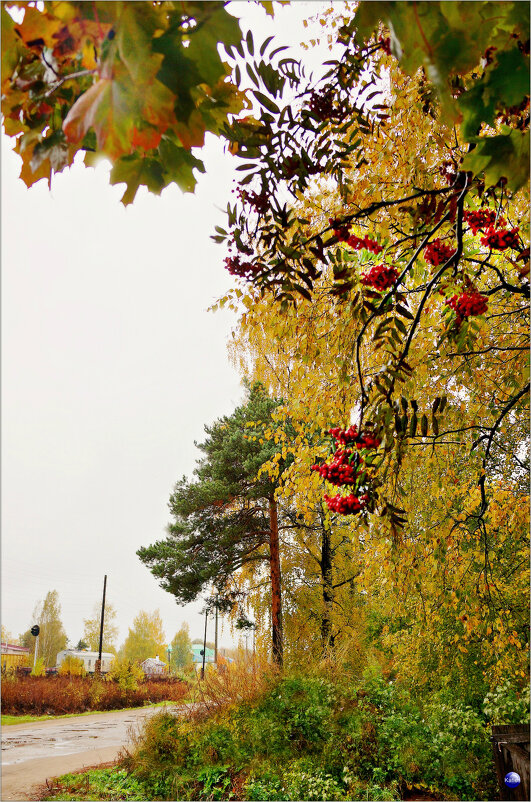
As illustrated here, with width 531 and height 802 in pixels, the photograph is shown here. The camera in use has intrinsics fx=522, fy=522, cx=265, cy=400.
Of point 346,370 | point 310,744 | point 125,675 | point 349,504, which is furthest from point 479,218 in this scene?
point 125,675

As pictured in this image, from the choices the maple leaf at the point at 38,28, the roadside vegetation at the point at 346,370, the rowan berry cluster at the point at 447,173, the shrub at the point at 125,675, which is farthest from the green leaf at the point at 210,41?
the shrub at the point at 125,675

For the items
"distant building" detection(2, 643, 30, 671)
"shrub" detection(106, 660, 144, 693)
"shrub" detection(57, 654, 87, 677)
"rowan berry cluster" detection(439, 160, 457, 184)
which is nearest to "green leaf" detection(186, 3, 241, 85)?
"rowan berry cluster" detection(439, 160, 457, 184)

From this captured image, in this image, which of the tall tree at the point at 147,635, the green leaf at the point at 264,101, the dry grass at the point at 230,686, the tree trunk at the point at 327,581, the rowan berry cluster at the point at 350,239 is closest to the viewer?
the green leaf at the point at 264,101

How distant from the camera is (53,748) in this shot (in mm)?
4551

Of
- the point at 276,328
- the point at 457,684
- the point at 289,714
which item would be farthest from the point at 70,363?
the point at 457,684

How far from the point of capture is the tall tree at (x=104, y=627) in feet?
40.2

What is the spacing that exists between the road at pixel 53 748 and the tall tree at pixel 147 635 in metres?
5.34

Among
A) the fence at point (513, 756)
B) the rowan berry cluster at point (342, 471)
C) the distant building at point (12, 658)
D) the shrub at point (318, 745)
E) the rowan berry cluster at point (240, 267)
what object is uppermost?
the rowan berry cluster at point (240, 267)

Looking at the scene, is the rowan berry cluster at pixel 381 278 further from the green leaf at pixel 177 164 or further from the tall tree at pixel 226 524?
the tall tree at pixel 226 524

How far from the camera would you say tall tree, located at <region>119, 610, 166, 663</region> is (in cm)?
1188

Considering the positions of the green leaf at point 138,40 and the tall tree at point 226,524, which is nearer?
the green leaf at point 138,40

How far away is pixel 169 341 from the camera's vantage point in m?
4.00

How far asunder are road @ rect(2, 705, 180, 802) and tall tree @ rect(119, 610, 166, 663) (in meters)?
5.34

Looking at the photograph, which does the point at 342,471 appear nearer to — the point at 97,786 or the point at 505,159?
the point at 505,159
